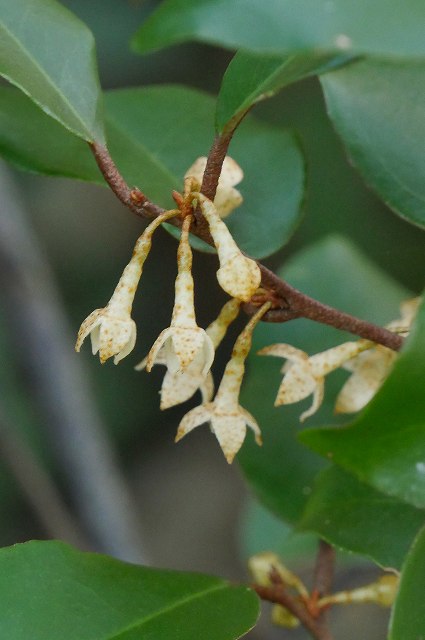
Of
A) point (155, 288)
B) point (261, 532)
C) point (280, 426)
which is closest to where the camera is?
point (280, 426)

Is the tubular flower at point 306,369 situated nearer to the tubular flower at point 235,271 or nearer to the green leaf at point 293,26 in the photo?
the tubular flower at point 235,271

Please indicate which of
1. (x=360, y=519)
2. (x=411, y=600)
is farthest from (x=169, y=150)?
(x=411, y=600)

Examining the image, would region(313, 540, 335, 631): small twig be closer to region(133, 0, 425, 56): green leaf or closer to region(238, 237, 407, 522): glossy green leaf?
region(238, 237, 407, 522): glossy green leaf

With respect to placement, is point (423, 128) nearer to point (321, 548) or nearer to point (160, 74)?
point (321, 548)

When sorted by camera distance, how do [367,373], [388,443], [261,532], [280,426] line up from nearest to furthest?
1. [388,443]
2. [367,373]
3. [280,426]
4. [261,532]

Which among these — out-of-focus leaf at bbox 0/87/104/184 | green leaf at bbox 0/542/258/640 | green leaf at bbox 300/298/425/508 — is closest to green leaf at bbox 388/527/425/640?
green leaf at bbox 300/298/425/508

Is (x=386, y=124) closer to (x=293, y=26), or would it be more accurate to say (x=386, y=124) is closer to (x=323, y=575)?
(x=293, y=26)

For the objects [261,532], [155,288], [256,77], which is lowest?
[155,288]
